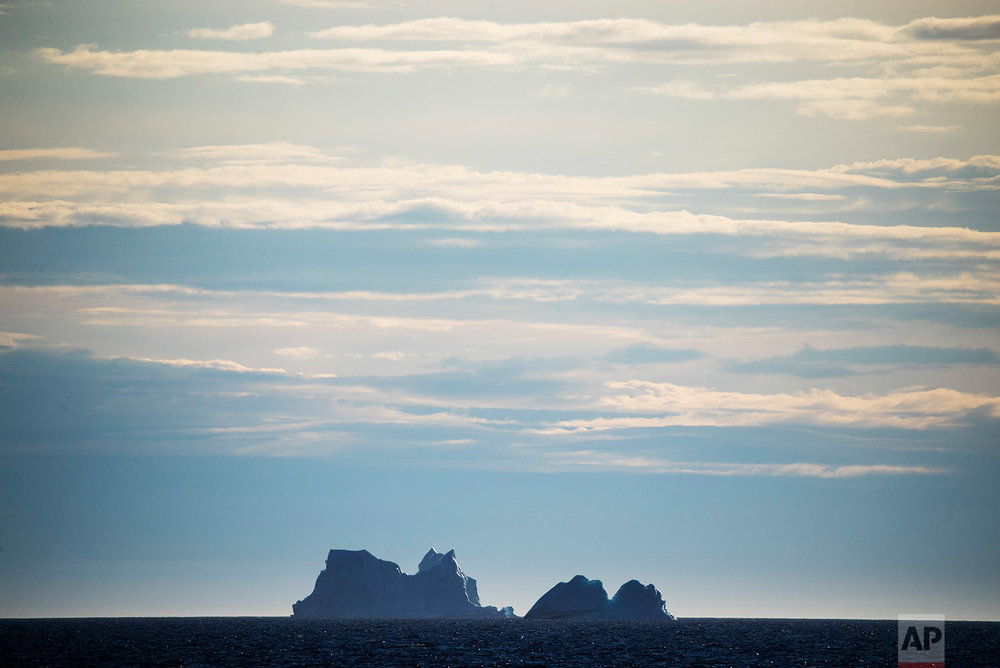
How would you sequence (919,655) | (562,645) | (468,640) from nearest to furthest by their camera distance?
(919,655) → (562,645) → (468,640)

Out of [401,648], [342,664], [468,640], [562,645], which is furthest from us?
[468,640]

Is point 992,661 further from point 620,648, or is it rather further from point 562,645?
point 562,645

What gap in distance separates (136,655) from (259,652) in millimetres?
14895

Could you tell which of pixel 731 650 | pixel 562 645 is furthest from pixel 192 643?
pixel 731 650

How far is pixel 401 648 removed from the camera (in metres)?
165

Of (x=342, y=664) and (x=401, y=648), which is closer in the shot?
(x=342, y=664)

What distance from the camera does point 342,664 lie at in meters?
130

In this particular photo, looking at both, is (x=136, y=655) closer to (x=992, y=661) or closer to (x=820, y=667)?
(x=820, y=667)

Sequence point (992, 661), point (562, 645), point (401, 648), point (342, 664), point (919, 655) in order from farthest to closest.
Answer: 1. point (562, 645)
2. point (401, 648)
3. point (919, 655)
4. point (992, 661)
5. point (342, 664)

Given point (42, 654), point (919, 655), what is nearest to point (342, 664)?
point (42, 654)

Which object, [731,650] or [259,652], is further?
[731,650]

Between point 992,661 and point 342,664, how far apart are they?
72.5 meters

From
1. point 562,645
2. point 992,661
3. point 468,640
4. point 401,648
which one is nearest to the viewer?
point 992,661

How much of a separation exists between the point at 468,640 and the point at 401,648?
34.0 m
